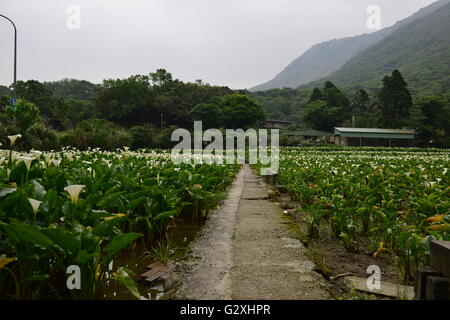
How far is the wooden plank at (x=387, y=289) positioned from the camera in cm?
202

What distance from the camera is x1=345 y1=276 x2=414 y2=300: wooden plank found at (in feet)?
6.64

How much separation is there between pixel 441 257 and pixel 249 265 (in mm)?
1247

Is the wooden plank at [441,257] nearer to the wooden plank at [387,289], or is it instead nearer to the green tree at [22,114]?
the wooden plank at [387,289]

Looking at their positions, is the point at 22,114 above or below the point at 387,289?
above

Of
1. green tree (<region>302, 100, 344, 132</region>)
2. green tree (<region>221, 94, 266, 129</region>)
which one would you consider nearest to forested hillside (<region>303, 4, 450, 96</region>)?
green tree (<region>302, 100, 344, 132</region>)

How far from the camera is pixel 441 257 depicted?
65.9 inches

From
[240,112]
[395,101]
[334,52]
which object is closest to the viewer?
[395,101]

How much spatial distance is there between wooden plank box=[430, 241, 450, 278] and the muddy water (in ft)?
5.13

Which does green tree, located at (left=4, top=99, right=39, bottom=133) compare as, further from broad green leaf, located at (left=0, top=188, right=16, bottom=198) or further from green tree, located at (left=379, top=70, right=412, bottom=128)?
green tree, located at (left=379, top=70, right=412, bottom=128)

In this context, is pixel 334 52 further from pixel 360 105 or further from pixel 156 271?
pixel 156 271

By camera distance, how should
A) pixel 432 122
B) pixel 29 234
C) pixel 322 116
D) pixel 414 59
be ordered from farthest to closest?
pixel 414 59 → pixel 322 116 → pixel 432 122 → pixel 29 234

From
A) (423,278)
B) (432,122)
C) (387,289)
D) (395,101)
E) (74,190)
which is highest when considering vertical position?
(395,101)

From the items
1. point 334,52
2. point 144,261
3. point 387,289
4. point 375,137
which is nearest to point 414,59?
point 334,52

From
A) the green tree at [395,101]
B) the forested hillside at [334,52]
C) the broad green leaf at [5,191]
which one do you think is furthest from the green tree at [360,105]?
the forested hillside at [334,52]
